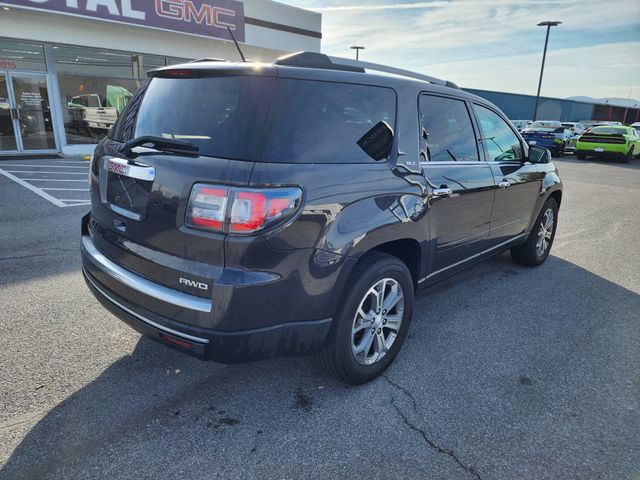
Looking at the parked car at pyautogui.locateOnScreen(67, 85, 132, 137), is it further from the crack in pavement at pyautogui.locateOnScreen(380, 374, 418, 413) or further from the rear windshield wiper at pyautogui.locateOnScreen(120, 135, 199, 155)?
the crack in pavement at pyautogui.locateOnScreen(380, 374, 418, 413)

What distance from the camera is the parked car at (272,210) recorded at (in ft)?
6.84

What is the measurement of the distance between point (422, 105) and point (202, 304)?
2.03 m

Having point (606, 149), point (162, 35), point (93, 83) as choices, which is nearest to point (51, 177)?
point (93, 83)

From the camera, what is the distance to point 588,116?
49.8 metres

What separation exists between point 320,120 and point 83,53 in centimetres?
1398

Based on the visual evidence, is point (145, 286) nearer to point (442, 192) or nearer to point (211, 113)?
point (211, 113)

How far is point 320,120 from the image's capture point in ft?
7.71

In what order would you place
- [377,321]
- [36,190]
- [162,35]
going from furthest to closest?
[162,35] → [36,190] → [377,321]

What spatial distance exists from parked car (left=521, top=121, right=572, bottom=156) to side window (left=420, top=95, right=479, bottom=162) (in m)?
19.3

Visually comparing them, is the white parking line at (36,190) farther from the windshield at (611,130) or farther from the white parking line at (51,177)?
the windshield at (611,130)

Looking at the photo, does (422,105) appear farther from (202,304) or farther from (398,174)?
(202,304)

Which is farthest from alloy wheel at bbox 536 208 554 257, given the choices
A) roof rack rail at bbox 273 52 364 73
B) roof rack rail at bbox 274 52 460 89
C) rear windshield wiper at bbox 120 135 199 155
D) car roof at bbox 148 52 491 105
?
rear windshield wiper at bbox 120 135 199 155

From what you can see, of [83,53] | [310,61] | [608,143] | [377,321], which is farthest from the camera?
[608,143]

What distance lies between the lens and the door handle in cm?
307
